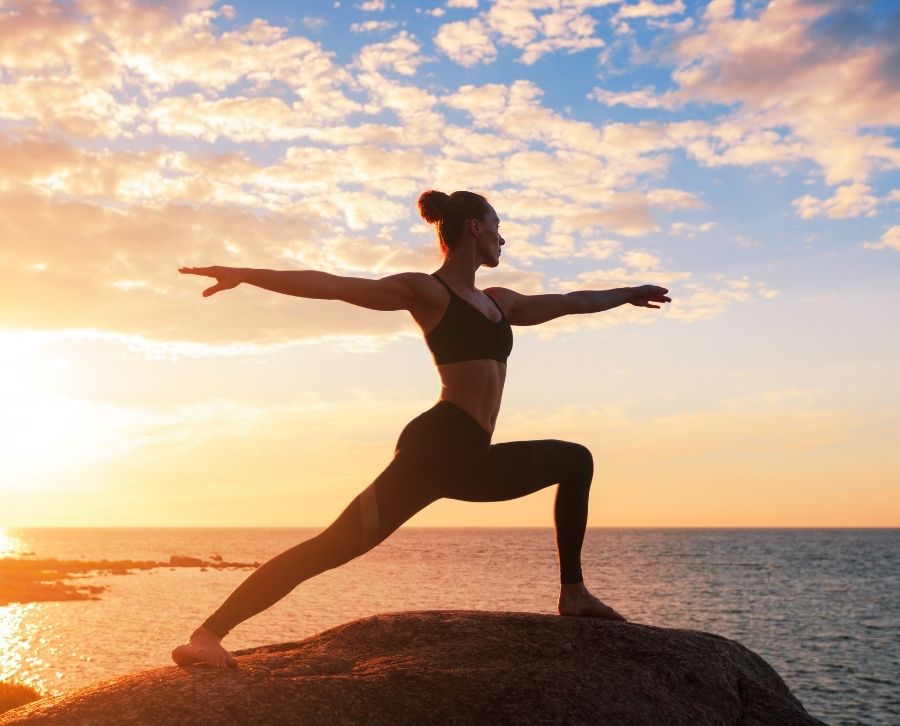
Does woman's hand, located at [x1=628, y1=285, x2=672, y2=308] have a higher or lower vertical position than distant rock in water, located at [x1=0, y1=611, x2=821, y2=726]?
higher

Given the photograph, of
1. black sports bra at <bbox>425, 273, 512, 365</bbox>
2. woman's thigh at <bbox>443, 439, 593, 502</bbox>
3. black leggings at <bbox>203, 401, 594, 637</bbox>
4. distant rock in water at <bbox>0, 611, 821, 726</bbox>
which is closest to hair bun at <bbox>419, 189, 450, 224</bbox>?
black sports bra at <bbox>425, 273, 512, 365</bbox>

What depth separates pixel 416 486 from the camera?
20.2 feet

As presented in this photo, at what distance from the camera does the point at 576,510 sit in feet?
23.6

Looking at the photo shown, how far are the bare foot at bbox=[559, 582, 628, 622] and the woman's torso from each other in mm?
2109

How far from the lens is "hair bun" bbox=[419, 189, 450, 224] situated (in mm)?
6828

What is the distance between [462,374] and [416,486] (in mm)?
883

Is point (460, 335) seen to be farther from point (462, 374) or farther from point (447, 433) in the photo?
point (447, 433)

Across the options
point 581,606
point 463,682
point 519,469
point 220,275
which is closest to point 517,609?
point 581,606

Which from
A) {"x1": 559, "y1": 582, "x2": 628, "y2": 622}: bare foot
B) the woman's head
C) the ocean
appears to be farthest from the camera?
the ocean

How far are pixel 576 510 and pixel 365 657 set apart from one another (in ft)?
6.81

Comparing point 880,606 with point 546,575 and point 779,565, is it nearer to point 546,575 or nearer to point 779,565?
point 546,575

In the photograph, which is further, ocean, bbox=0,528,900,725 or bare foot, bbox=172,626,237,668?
ocean, bbox=0,528,900,725

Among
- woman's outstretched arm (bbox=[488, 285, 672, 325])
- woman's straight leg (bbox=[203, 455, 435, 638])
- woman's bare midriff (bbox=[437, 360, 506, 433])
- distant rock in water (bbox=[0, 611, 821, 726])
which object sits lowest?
distant rock in water (bbox=[0, 611, 821, 726])

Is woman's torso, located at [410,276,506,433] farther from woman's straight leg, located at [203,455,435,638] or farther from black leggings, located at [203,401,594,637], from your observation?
woman's straight leg, located at [203,455,435,638]
